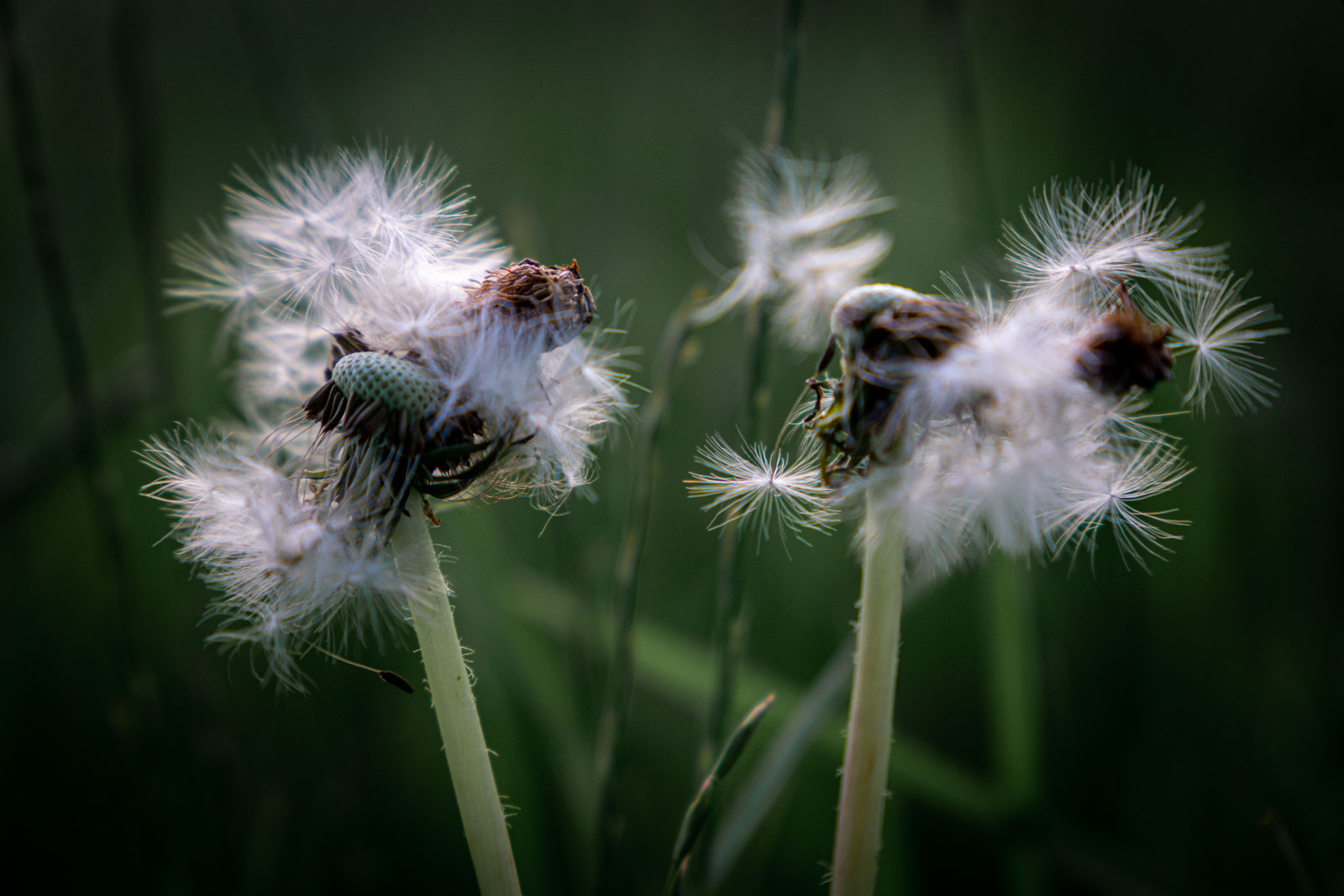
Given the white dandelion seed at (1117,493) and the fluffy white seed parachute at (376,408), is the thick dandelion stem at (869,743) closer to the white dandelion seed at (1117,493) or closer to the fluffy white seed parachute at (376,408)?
the white dandelion seed at (1117,493)

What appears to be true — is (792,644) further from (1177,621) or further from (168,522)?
(168,522)

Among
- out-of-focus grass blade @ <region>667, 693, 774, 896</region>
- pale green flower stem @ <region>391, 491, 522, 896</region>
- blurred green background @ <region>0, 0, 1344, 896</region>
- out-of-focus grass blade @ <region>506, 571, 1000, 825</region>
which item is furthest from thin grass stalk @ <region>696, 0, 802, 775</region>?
out-of-focus grass blade @ <region>506, 571, 1000, 825</region>

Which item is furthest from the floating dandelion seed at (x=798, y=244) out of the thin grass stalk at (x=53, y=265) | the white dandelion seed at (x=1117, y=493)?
the thin grass stalk at (x=53, y=265)

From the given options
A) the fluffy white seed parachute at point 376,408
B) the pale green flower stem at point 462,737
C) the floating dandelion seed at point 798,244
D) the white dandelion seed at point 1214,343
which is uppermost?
the floating dandelion seed at point 798,244

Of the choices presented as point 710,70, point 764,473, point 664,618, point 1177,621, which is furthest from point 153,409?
point 710,70

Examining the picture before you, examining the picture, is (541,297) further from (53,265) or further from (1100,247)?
(53,265)

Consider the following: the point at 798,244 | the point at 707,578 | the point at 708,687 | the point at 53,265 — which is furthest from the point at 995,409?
the point at 707,578

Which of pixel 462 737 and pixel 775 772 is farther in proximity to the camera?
pixel 775 772
